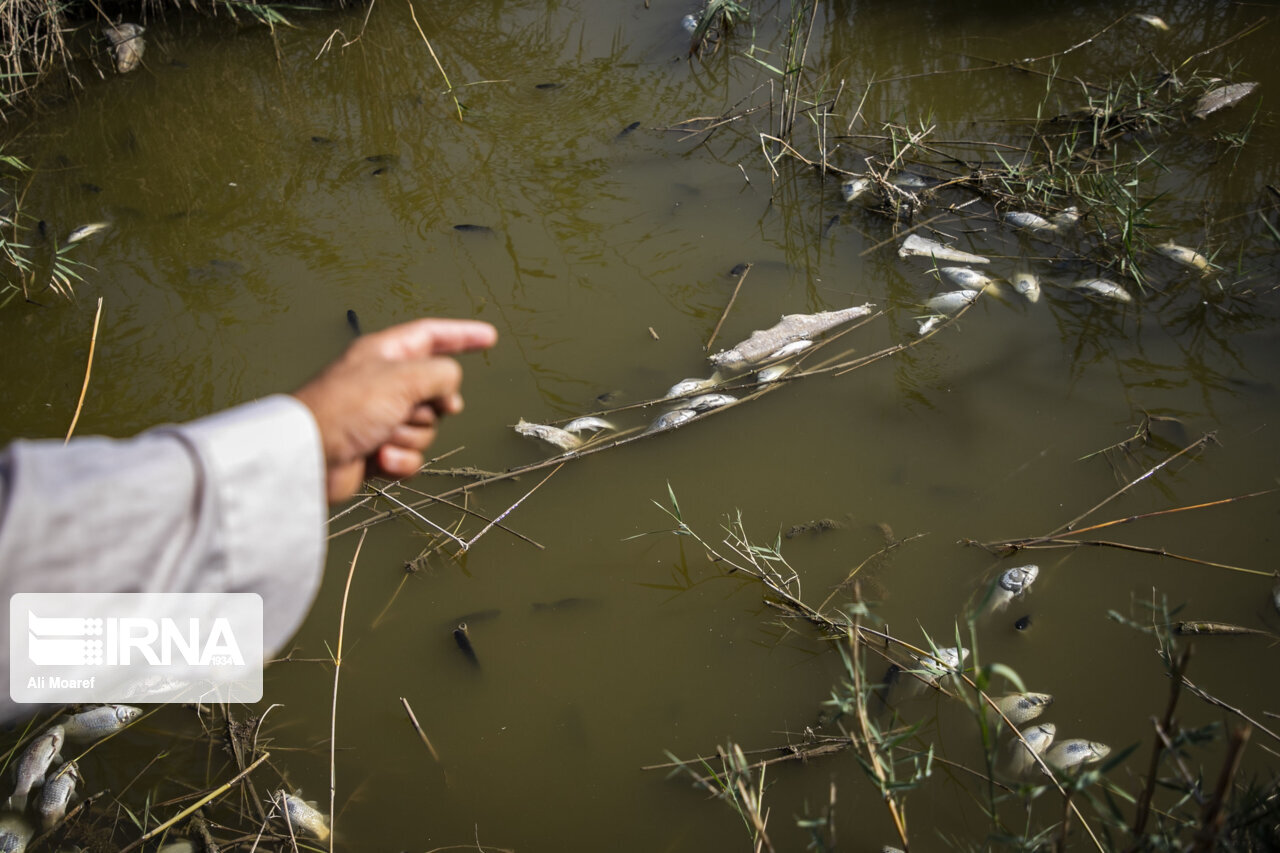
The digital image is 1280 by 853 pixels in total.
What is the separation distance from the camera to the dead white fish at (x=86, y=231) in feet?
14.5

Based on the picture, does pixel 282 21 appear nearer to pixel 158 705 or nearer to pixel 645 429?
pixel 645 429

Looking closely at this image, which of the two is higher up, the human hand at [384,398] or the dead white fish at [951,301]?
the human hand at [384,398]

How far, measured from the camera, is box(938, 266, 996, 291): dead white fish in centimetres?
357

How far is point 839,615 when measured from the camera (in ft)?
8.74

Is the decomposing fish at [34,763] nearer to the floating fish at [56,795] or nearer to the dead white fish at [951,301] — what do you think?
the floating fish at [56,795]

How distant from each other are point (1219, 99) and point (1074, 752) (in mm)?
3540

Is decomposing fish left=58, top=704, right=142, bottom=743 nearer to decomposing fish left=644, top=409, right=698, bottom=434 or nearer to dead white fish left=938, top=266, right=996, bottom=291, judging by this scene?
decomposing fish left=644, top=409, right=698, bottom=434

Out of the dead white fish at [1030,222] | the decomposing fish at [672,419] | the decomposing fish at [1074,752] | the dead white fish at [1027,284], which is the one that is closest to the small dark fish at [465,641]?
the decomposing fish at [672,419]

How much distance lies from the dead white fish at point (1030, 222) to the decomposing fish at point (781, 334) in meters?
0.83

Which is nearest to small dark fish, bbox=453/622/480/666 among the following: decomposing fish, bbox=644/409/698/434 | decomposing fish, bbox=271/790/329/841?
decomposing fish, bbox=271/790/329/841

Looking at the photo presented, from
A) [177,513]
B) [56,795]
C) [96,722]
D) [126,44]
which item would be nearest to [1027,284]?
[177,513]

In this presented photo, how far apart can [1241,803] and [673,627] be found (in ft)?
4.99

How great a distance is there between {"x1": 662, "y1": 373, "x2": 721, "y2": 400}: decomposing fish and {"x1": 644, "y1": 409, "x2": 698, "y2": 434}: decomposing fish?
0.40 ft

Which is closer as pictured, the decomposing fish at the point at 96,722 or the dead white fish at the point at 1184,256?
the decomposing fish at the point at 96,722
